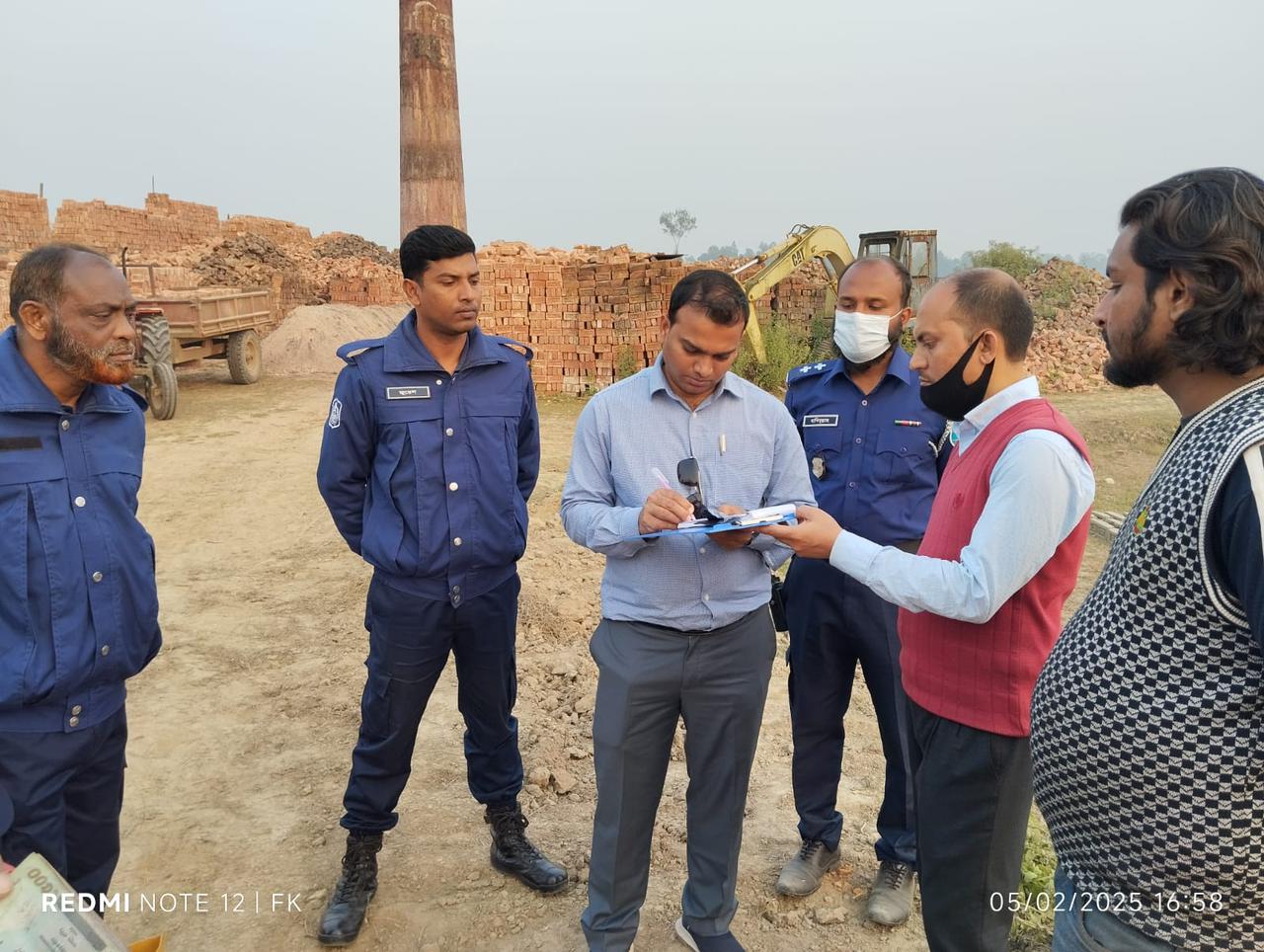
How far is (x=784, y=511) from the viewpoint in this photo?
2092 mm

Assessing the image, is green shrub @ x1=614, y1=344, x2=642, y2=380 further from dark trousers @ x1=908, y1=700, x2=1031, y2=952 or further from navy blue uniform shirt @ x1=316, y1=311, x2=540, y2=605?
dark trousers @ x1=908, y1=700, x2=1031, y2=952

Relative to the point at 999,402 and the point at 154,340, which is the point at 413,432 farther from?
the point at 154,340

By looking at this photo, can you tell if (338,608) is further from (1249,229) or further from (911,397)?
(1249,229)

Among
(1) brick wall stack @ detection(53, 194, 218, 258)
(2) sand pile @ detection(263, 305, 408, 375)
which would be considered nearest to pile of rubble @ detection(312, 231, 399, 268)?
(1) brick wall stack @ detection(53, 194, 218, 258)

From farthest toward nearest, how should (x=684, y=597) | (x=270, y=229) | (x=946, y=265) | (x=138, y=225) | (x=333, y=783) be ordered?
1. (x=946, y=265)
2. (x=270, y=229)
3. (x=138, y=225)
4. (x=333, y=783)
5. (x=684, y=597)

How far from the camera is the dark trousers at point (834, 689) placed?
2914mm

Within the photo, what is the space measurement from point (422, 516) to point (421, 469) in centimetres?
15

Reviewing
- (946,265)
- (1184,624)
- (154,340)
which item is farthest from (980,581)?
(946,265)

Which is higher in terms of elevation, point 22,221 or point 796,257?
point 22,221

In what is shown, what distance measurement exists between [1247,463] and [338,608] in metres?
5.47

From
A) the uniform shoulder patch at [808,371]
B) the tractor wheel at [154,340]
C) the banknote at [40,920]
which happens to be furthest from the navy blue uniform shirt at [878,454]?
the tractor wheel at [154,340]

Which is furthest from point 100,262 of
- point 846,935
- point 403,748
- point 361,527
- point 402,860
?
point 846,935

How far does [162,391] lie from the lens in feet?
36.0

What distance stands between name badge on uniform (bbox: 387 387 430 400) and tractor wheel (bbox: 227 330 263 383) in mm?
11985
